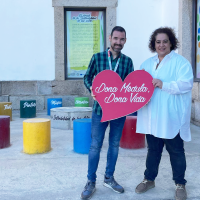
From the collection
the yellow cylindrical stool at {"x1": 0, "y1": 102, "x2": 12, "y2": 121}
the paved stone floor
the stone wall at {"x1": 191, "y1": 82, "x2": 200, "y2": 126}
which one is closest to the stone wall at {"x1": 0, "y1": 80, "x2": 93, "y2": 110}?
the yellow cylindrical stool at {"x1": 0, "y1": 102, "x2": 12, "y2": 121}

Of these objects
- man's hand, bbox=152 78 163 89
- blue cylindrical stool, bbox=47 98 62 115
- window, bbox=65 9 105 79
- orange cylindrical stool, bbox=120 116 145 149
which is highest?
window, bbox=65 9 105 79

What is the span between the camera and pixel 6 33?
8.66 metres

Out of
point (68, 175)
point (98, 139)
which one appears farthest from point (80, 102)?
point (98, 139)

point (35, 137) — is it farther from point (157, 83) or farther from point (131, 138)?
point (157, 83)

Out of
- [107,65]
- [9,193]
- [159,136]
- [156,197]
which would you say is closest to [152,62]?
[107,65]

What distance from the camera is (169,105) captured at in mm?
2619

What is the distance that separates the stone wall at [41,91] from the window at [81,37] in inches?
21.0

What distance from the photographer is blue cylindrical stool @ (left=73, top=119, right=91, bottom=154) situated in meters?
4.27

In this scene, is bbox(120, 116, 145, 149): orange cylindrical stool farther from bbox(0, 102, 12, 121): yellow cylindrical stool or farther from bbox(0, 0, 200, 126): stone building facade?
bbox(0, 0, 200, 126): stone building facade

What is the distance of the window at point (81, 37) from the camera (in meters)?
9.16

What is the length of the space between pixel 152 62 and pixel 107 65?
0.47 metres

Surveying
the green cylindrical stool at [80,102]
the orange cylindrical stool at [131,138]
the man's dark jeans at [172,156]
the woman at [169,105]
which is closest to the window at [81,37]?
the green cylindrical stool at [80,102]

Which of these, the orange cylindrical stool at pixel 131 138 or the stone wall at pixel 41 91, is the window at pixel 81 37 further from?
the orange cylindrical stool at pixel 131 138

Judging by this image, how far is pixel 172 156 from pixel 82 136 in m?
1.86
